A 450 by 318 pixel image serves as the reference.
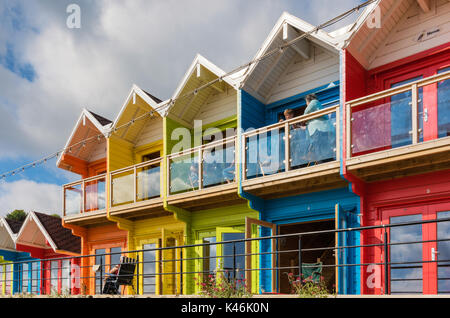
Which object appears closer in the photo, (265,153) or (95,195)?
(265,153)

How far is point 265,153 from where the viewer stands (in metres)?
11.6

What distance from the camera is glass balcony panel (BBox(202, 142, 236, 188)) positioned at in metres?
12.4

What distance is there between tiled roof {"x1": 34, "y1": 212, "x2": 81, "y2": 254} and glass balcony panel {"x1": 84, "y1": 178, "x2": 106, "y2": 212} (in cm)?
411

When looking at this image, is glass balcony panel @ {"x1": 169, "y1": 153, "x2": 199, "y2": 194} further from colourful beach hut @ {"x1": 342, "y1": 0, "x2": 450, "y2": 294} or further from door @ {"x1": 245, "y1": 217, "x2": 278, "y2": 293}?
colourful beach hut @ {"x1": 342, "y1": 0, "x2": 450, "y2": 294}

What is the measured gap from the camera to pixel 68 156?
60.5ft

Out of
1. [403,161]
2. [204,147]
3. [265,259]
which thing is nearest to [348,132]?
[403,161]

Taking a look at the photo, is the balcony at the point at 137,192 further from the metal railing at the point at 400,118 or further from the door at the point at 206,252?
the metal railing at the point at 400,118

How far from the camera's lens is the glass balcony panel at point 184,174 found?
1323 cm

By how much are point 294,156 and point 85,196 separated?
27.9 ft

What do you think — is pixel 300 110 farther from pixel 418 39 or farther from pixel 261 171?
pixel 418 39

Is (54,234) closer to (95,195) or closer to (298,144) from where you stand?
(95,195)

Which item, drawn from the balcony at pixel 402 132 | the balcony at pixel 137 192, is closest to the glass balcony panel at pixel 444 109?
the balcony at pixel 402 132

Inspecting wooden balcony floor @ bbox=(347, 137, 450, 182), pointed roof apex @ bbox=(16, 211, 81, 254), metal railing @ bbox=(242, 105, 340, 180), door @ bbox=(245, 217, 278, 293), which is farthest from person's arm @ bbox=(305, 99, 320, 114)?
pointed roof apex @ bbox=(16, 211, 81, 254)
